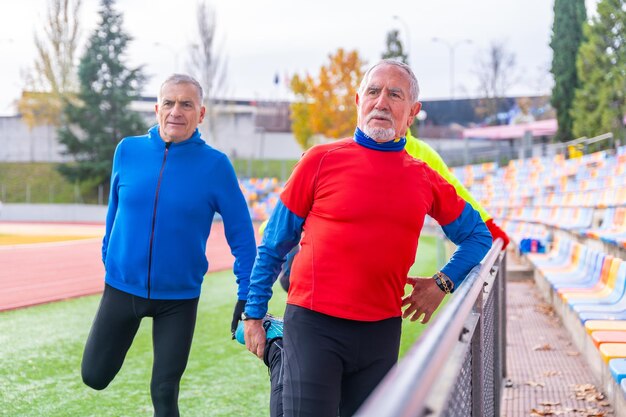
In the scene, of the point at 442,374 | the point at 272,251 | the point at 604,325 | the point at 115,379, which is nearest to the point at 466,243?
the point at 272,251

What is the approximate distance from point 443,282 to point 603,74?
34.9 metres

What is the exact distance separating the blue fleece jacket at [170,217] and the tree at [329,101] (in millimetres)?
49834

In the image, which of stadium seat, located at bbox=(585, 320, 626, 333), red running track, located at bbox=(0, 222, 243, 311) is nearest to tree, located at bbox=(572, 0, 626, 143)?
red running track, located at bbox=(0, 222, 243, 311)

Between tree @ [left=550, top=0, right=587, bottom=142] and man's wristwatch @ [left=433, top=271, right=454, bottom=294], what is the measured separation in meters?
42.1

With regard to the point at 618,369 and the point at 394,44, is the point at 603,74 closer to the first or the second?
the point at 394,44

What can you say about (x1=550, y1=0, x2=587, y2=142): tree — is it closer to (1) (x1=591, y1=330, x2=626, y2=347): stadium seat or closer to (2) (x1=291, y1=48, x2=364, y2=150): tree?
(2) (x1=291, y1=48, x2=364, y2=150): tree

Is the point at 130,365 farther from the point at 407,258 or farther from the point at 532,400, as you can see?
the point at 407,258

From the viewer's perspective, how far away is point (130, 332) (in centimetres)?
409

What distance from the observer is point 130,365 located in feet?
23.3

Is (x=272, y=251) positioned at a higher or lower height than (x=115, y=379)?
higher

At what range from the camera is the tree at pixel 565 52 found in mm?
43719

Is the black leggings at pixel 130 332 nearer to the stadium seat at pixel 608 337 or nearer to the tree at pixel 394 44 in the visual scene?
the stadium seat at pixel 608 337

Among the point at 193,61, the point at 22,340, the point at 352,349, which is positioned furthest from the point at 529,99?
the point at 352,349

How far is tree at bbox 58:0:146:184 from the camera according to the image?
158 feet
